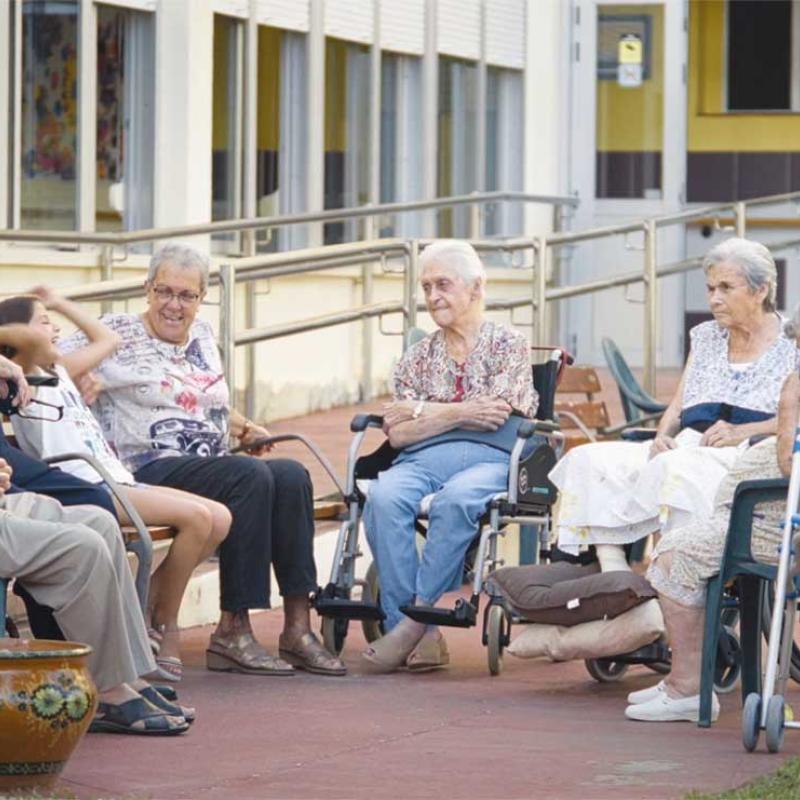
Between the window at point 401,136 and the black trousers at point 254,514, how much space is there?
8.75 m

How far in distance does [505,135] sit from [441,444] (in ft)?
34.0

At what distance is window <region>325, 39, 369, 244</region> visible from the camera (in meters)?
15.9

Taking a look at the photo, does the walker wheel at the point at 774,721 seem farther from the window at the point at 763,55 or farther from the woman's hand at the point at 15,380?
the window at the point at 763,55

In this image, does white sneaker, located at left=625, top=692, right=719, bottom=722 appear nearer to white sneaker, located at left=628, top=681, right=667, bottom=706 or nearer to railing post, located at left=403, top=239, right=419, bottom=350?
white sneaker, located at left=628, top=681, right=667, bottom=706

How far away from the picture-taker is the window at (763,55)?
20.2 m

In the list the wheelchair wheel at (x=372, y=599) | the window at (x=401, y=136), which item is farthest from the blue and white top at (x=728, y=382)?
the window at (x=401, y=136)

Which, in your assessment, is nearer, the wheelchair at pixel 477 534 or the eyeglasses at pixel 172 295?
the wheelchair at pixel 477 534

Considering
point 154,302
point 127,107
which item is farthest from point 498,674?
point 127,107

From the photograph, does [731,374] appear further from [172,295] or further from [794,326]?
[172,295]

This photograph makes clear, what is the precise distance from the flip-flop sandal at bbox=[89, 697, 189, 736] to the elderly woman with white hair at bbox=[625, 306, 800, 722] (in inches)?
55.4

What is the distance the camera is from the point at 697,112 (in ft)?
66.9

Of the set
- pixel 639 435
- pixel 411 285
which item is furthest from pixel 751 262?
pixel 411 285

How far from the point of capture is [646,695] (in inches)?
280

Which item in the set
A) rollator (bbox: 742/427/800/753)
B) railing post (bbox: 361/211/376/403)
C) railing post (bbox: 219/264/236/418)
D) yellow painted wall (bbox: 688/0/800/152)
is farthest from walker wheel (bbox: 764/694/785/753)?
Answer: yellow painted wall (bbox: 688/0/800/152)
